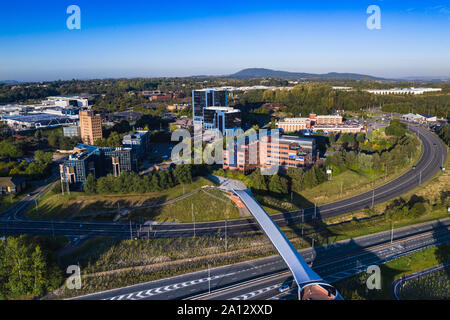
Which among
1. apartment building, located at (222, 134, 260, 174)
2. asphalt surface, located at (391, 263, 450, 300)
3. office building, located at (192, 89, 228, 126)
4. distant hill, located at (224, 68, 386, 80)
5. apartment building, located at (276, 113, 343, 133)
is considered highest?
distant hill, located at (224, 68, 386, 80)

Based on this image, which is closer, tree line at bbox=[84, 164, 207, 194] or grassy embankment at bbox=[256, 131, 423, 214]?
grassy embankment at bbox=[256, 131, 423, 214]

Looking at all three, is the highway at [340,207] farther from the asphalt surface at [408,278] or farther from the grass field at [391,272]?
the asphalt surface at [408,278]

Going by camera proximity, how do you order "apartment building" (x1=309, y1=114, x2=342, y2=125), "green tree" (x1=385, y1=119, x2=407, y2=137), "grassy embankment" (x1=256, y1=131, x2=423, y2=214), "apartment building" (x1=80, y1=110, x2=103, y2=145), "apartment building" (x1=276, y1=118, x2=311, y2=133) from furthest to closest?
"apartment building" (x1=309, y1=114, x2=342, y2=125) < "apartment building" (x1=276, y1=118, x2=311, y2=133) < "green tree" (x1=385, y1=119, x2=407, y2=137) < "apartment building" (x1=80, y1=110, x2=103, y2=145) < "grassy embankment" (x1=256, y1=131, x2=423, y2=214)

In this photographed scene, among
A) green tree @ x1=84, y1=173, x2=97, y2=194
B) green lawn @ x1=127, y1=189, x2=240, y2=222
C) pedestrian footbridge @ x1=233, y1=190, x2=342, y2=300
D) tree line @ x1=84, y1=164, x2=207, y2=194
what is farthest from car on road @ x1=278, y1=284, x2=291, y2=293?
green tree @ x1=84, y1=173, x2=97, y2=194

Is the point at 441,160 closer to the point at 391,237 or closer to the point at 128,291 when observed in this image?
the point at 391,237

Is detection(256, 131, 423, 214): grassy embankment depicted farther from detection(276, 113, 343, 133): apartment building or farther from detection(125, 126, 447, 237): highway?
detection(276, 113, 343, 133): apartment building

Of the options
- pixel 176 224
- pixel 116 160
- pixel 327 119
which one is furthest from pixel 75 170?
pixel 327 119

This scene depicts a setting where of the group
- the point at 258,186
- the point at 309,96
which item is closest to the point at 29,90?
the point at 309,96
